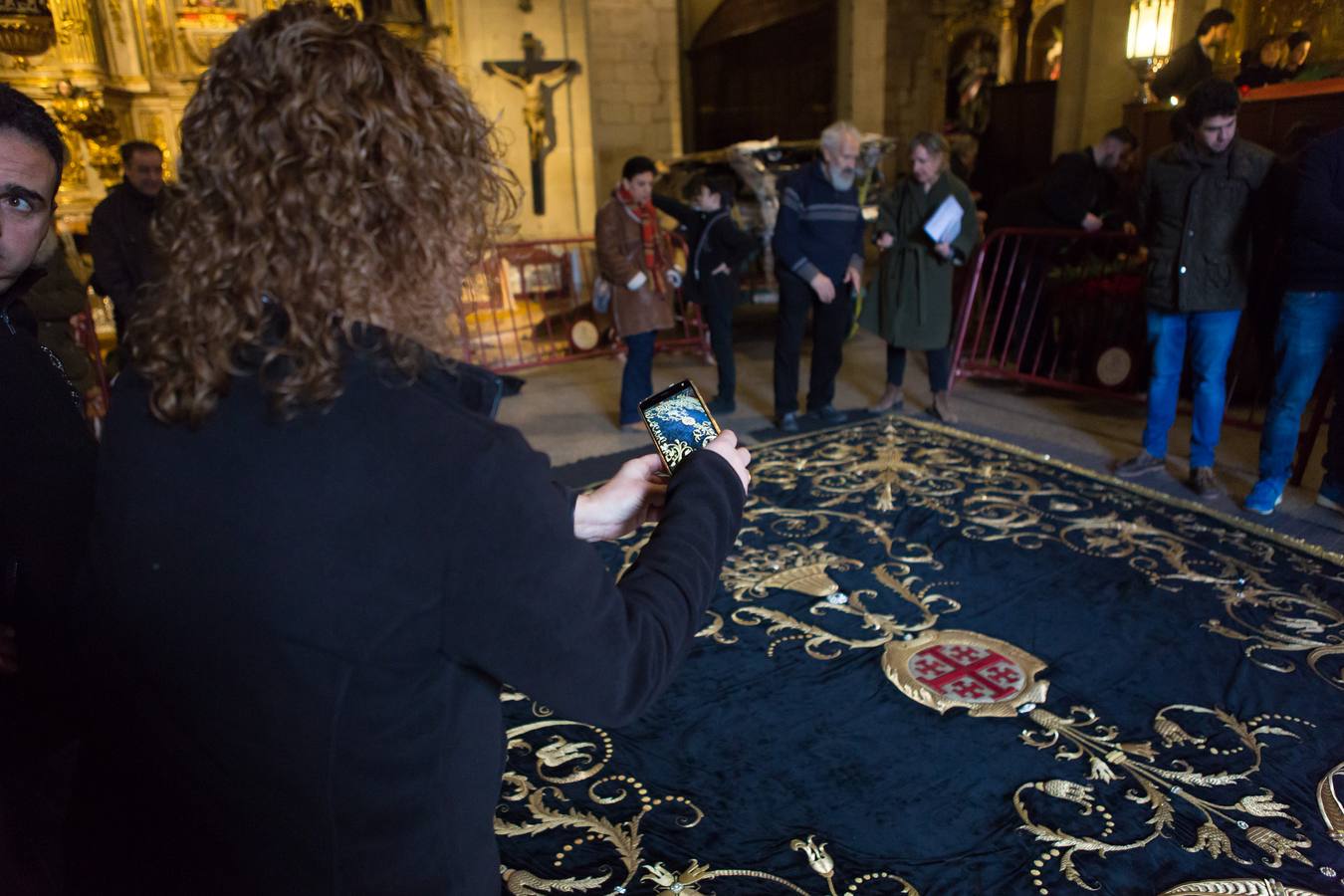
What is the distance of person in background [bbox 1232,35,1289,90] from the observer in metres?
6.64

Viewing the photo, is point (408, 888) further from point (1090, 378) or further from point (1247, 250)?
point (1090, 378)

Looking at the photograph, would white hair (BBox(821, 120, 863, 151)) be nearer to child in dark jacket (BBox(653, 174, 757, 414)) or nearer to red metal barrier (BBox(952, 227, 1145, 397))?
child in dark jacket (BBox(653, 174, 757, 414))

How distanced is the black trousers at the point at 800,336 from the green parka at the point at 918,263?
1.07 feet

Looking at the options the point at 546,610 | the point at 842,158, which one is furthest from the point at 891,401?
the point at 546,610

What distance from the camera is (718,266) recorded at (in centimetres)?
621

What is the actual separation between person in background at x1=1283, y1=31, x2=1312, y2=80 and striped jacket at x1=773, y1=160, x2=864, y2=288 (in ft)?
12.4

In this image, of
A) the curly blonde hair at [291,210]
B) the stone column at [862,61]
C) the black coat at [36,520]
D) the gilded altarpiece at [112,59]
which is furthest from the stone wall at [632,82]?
the curly blonde hair at [291,210]

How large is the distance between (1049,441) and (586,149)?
749 cm

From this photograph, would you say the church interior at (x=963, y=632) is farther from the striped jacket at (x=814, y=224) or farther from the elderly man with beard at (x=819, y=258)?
the striped jacket at (x=814, y=224)

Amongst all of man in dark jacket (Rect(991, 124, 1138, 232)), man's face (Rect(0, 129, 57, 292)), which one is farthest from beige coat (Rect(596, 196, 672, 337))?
man's face (Rect(0, 129, 57, 292))

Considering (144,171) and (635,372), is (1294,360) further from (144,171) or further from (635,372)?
(144,171)

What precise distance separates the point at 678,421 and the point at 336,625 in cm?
101

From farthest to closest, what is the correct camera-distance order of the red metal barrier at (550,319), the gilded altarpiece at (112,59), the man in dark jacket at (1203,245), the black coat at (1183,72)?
the gilded altarpiece at (112,59)
the red metal barrier at (550,319)
the black coat at (1183,72)
the man in dark jacket at (1203,245)

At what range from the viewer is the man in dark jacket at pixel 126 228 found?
5320 millimetres
